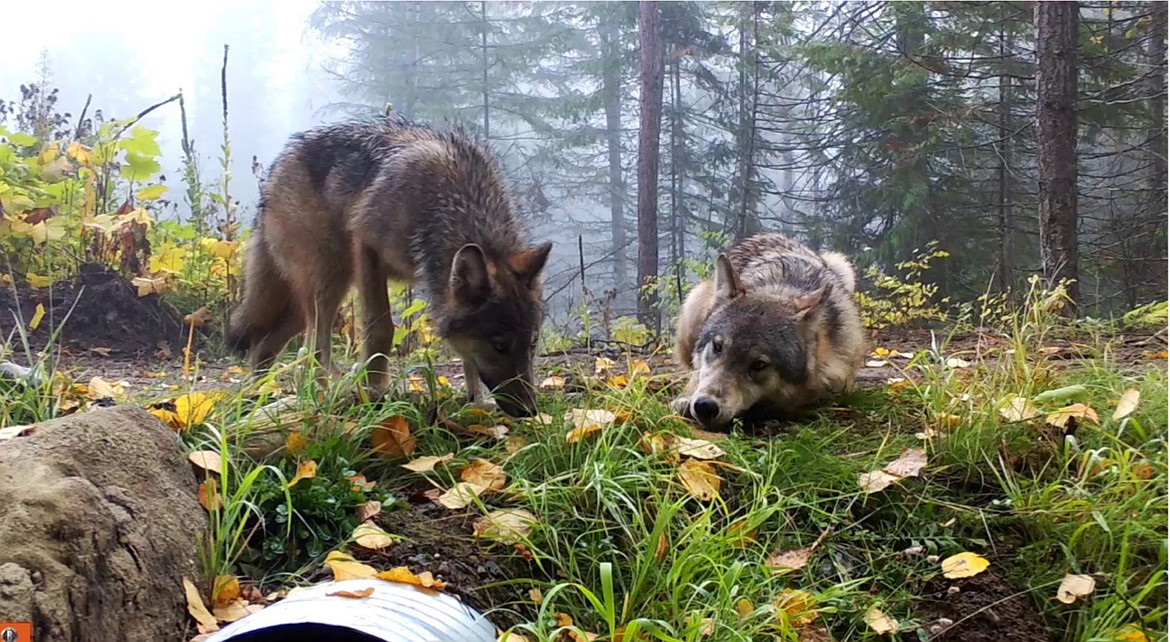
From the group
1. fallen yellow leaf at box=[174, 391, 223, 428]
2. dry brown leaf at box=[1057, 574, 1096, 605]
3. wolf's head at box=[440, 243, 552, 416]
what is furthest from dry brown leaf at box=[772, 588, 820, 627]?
fallen yellow leaf at box=[174, 391, 223, 428]

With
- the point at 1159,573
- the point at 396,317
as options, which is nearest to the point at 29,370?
the point at 396,317

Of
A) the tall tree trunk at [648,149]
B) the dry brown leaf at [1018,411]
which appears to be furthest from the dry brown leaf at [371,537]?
the tall tree trunk at [648,149]

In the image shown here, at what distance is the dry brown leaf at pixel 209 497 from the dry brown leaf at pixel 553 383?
6.72 ft

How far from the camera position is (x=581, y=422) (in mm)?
3314

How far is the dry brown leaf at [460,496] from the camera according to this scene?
2834 millimetres

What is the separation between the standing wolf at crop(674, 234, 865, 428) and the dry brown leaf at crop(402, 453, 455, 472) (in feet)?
4.33

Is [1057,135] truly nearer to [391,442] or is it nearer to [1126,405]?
[1126,405]

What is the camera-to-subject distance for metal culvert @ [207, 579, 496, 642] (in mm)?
1906

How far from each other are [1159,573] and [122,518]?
10.1 feet

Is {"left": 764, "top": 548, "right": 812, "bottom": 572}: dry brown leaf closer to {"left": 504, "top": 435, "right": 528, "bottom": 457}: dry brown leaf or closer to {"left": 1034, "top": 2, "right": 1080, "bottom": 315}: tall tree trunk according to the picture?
{"left": 504, "top": 435, "right": 528, "bottom": 457}: dry brown leaf

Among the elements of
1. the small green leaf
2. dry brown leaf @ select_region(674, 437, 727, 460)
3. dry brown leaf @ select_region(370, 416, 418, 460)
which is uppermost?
the small green leaf

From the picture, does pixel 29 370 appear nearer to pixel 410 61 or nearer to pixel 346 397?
pixel 346 397

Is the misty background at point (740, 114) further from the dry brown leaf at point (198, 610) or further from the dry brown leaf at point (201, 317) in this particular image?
the dry brown leaf at point (198, 610)

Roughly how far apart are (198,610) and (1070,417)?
3.30m
